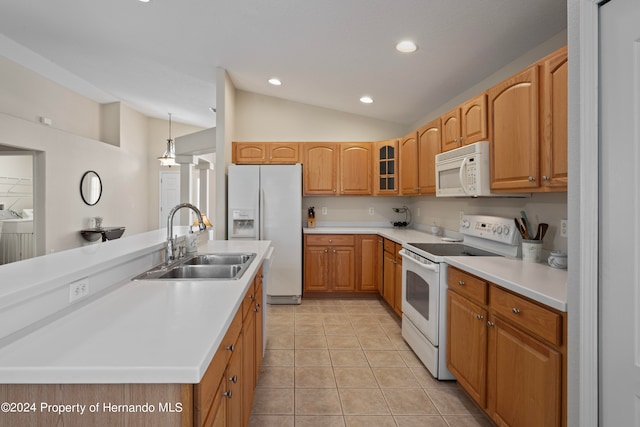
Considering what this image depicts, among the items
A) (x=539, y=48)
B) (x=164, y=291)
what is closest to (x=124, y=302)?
(x=164, y=291)

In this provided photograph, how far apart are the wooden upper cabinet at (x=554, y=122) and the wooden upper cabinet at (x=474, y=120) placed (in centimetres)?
53

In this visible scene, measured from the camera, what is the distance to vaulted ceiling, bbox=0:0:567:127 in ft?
7.34

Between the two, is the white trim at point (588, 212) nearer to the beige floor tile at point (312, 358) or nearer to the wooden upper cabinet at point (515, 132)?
the wooden upper cabinet at point (515, 132)

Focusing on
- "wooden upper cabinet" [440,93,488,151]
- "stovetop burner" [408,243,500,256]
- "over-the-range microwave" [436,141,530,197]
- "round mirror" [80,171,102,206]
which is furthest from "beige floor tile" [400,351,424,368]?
"round mirror" [80,171,102,206]

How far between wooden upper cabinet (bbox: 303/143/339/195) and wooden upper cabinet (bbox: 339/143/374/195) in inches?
3.7

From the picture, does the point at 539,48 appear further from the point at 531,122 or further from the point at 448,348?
the point at 448,348

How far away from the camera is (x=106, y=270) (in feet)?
4.59

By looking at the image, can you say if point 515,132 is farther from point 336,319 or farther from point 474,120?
point 336,319

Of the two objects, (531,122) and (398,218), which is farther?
(398,218)

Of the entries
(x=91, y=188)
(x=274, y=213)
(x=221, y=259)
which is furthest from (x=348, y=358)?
(x=91, y=188)

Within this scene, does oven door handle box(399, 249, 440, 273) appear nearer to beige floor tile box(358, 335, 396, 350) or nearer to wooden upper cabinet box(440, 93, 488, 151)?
beige floor tile box(358, 335, 396, 350)

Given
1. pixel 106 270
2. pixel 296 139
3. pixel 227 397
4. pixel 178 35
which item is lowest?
pixel 227 397

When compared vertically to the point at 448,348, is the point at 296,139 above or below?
above

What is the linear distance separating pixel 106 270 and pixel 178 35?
2.74m
